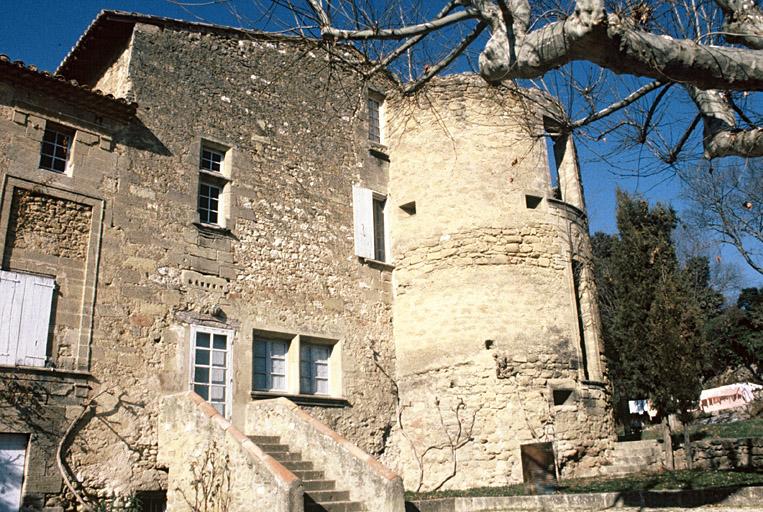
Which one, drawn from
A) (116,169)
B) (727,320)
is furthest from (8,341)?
(727,320)

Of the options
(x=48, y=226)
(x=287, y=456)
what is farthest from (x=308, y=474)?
(x=48, y=226)

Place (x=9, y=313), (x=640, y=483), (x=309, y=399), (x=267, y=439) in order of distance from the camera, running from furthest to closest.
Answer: (x=309, y=399) → (x=640, y=483) → (x=267, y=439) → (x=9, y=313)

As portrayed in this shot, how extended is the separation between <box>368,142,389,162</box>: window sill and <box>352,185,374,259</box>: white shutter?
90 cm

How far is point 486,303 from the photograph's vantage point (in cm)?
1234

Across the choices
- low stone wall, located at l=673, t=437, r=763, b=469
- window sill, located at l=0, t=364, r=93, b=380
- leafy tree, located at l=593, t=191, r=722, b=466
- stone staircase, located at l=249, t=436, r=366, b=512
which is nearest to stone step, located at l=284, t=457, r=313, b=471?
stone staircase, located at l=249, t=436, r=366, b=512

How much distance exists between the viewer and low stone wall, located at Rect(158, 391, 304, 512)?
718 cm

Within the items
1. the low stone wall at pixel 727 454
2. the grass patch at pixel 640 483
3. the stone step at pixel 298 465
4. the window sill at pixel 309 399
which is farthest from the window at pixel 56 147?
the low stone wall at pixel 727 454

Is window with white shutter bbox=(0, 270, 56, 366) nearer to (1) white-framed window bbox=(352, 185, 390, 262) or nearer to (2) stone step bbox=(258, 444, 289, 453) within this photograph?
(2) stone step bbox=(258, 444, 289, 453)

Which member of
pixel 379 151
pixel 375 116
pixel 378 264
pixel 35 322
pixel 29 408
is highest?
pixel 375 116

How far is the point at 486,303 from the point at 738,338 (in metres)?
16.1

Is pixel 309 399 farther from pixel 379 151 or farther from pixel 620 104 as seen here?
pixel 620 104

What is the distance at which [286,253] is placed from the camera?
1198cm

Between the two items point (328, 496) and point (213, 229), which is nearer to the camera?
point (328, 496)

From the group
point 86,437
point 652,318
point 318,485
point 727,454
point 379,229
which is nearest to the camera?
point 318,485
